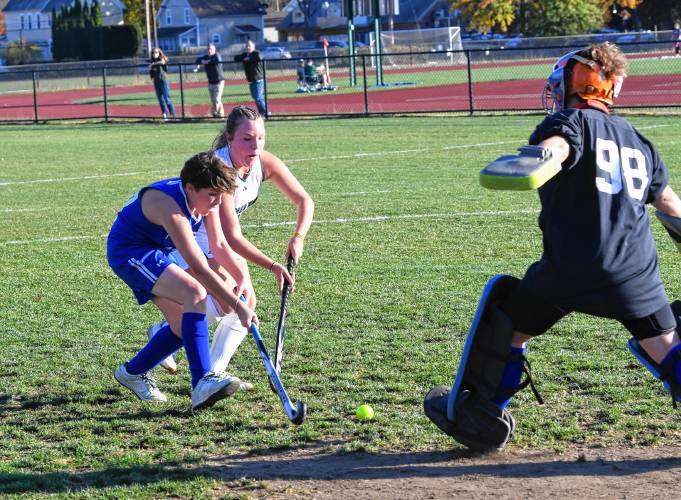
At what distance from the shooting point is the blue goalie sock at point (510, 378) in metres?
4.30

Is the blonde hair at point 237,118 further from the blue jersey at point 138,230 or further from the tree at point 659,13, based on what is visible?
the tree at point 659,13

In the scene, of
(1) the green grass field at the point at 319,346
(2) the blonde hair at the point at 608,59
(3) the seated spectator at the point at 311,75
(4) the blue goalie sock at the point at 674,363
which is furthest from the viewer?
(3) the seated spectator at the point at 311,75

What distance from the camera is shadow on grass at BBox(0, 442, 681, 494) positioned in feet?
13.5

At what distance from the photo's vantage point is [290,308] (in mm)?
7070

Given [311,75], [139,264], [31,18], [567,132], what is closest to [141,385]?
[139,264]

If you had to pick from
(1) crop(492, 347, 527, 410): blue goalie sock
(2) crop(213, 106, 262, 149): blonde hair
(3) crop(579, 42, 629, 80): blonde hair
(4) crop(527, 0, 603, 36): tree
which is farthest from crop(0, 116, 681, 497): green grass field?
(4) crop(527, 0, 603, 36): tree

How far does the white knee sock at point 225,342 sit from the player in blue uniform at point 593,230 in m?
1.49

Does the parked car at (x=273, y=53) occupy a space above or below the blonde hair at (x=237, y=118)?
above

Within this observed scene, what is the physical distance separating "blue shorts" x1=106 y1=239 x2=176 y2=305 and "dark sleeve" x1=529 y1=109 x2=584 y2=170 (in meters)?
2.13

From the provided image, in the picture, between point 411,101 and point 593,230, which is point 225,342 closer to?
point 593,230

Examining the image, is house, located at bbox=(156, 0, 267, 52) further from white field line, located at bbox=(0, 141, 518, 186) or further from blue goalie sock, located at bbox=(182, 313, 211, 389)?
blue goalie sock, located at bbox=(182, 313, 211, 389)

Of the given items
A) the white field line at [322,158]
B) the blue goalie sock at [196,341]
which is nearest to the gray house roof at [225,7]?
the white field line at [322,158]

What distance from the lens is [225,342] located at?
17.4ft

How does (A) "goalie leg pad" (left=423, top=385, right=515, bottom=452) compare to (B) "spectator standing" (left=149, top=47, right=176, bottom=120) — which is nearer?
(A) "goalie leg pad" (left=423, top=385, right=515, bottom=452)
